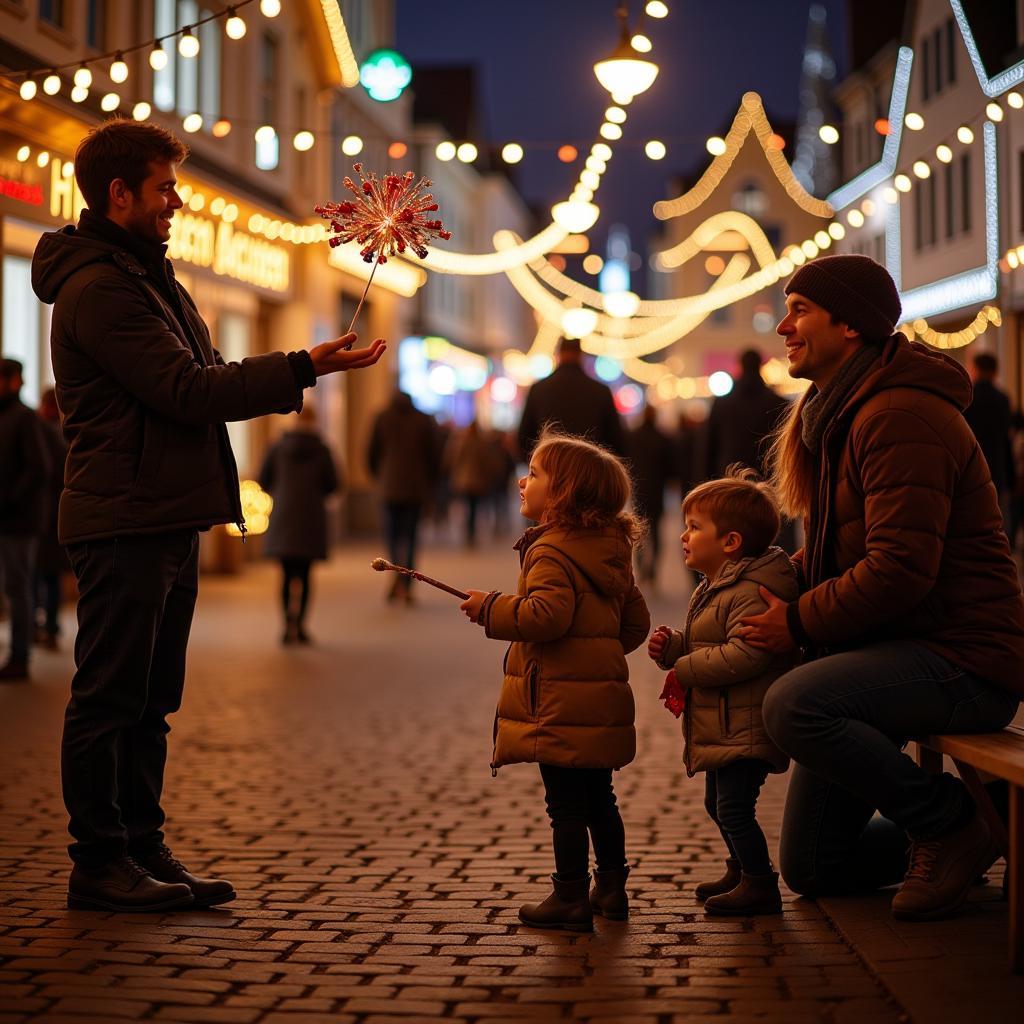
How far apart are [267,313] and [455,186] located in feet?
96.2

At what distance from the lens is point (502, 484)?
3166 centimetres

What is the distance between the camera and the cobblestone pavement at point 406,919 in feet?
14.0

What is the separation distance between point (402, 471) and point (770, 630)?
39.9 feet

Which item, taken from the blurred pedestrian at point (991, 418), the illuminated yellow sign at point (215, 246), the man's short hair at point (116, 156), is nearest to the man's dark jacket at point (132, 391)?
the man's short hair at point (116, 156)

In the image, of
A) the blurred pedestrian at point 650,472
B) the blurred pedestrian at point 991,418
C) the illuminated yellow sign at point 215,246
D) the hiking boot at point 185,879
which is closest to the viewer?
the hiking boot at point 185,879

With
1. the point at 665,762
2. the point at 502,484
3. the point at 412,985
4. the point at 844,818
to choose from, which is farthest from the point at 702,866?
the point at 502,484

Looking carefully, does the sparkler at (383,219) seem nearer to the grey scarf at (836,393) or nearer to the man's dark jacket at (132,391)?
the man's dark jacket at (132,391)

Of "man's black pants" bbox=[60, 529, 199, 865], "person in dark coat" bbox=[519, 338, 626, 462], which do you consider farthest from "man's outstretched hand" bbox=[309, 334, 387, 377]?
"person in dark coat" bbox=[519, 338, 626, 462]

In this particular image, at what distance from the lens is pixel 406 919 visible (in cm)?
518

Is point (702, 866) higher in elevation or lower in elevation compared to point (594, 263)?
lower

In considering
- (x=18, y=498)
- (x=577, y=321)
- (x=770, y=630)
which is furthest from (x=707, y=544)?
(x=577, y=321)

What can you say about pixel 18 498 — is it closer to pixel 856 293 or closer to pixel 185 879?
pixel 185 879

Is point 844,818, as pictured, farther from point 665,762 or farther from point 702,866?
point 665,762

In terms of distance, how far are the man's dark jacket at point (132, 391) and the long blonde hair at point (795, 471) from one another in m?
1.52
